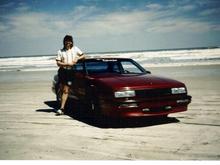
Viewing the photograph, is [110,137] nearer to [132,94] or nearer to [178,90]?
[132,94]

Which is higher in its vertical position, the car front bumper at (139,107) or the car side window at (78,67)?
the car side window at (78,67)

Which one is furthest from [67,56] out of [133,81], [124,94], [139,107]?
[139,107]

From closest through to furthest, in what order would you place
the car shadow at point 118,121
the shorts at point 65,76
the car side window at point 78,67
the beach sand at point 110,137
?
1. the beach sand at point 110,137
2. the car shadow at point 118,121
3. the shorts at point 65,76
4. the car side window at point 78,67

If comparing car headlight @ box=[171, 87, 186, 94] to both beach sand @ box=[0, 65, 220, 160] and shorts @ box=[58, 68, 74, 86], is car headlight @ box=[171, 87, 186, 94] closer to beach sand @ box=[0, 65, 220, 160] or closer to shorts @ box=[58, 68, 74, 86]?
beach sand @ box=[0, 65, 220, 160]

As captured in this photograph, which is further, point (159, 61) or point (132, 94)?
point (159, 61)

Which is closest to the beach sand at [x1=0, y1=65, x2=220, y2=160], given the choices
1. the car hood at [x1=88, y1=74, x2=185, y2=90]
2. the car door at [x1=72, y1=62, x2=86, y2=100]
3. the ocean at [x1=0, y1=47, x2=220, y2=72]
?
the car door at [x1=72, y1=62, x2=86, y2=100]

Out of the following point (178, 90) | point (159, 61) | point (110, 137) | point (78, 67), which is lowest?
point (110, 137)

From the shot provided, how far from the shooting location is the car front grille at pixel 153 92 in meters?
5.50

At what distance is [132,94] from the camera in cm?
545

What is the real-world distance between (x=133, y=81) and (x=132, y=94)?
1.18ft

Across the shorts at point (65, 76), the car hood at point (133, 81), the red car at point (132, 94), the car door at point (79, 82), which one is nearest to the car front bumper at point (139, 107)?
the red car at point (132, 94)

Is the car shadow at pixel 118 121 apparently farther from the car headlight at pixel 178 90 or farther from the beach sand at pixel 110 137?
the car headlight at pixel 178 90

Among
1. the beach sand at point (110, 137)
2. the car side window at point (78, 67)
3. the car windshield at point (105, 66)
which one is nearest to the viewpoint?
the beach sand at point (110, 137)

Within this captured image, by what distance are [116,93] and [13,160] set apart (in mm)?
1981
